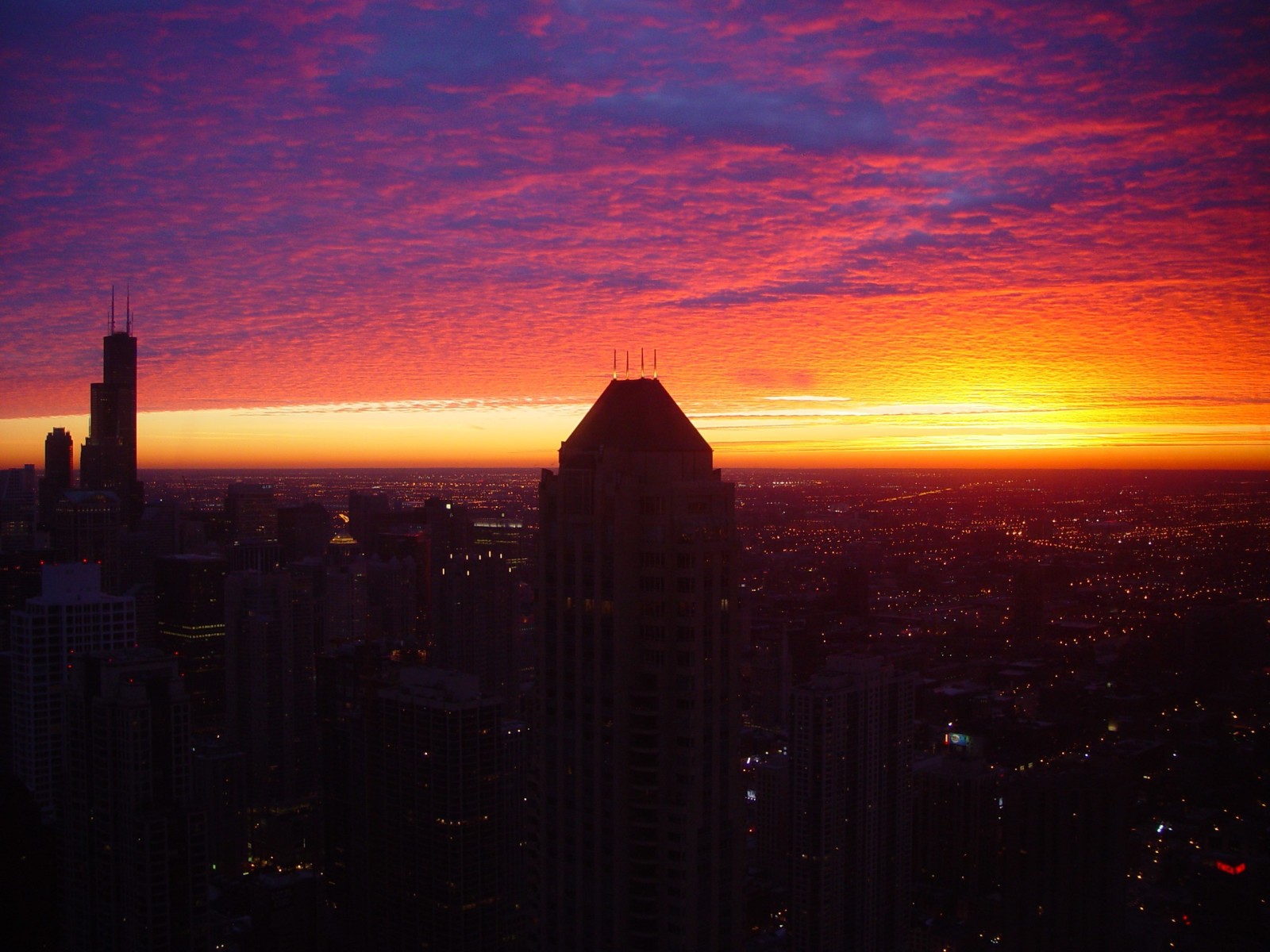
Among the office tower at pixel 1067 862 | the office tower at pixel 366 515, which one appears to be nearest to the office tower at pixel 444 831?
the office tower at pixel 366 515

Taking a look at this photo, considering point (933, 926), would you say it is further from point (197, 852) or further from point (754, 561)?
point (197, 852)

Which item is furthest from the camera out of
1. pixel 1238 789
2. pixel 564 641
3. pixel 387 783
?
pixel 387 783

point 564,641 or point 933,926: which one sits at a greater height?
point 564,641

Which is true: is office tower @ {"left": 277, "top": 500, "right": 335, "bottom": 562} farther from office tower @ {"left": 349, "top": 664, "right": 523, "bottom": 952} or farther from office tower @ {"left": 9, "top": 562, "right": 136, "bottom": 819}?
office tower @ {"left": 349, "top": 664, "right": 523, "bottom": 952}

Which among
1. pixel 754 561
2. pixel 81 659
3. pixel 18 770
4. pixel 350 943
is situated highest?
pixel 754 561

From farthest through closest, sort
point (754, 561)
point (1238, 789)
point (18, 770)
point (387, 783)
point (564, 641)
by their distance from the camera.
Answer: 1. point (387, 783)
2. point (18, 770)
3. point (754, 561)
4. point (1238, 789)
5. point (564, 641)

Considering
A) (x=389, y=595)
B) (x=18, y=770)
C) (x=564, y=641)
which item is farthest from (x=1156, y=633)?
(x=389, y=595)

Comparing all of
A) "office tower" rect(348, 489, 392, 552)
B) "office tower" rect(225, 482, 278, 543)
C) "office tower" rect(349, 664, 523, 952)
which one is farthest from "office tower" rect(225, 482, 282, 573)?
"office tower" rect(349, 664, 523, 952)
